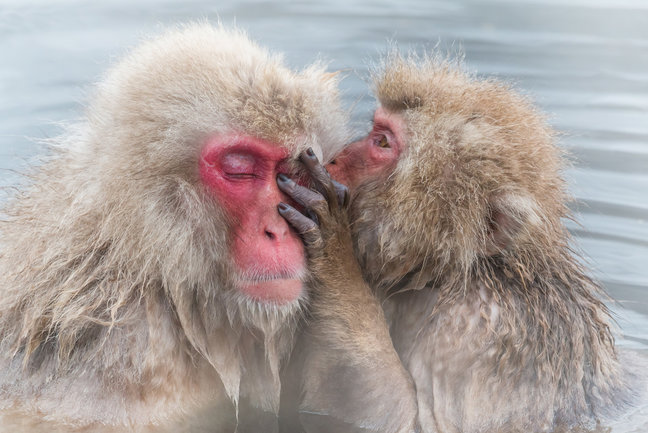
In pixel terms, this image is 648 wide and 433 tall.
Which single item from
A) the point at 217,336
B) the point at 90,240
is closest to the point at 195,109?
the point at 90,240

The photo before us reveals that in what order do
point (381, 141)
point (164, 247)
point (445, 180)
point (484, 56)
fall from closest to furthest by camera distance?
point (164, 247)
point (445, 180)
point (381, 141)
point (484, 56)

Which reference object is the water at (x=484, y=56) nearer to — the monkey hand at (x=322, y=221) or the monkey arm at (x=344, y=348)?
the monkey arm at (x=344, y=348)

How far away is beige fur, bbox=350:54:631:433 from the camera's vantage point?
4.17 m

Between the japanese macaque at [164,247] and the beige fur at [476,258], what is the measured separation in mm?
376

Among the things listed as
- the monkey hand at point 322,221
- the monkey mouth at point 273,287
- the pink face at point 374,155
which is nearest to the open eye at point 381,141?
the pink face at point 374,155

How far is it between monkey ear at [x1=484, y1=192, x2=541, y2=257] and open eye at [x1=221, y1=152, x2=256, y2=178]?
1.02 metres

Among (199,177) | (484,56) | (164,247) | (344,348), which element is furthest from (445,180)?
(484,56)

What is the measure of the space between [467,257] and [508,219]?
229 millimetres

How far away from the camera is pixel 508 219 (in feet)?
13.8

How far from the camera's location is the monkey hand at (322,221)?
3879 millimetres

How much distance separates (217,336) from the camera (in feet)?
13.8

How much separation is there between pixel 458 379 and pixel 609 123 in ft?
15.4

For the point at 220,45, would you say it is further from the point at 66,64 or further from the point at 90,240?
the point at 66,64

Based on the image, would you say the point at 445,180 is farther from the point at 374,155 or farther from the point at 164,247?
the point at 164,247
